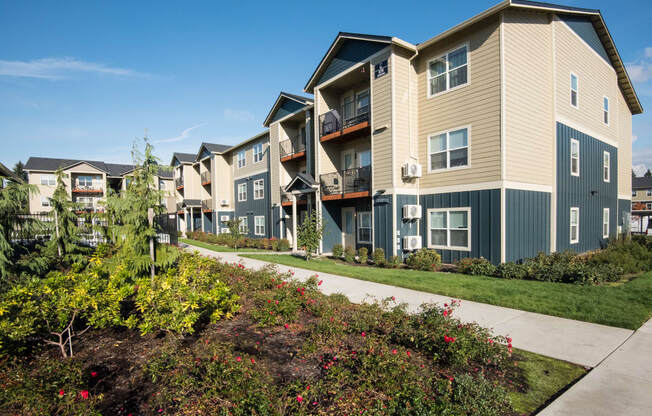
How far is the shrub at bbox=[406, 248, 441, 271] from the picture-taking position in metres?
11.9

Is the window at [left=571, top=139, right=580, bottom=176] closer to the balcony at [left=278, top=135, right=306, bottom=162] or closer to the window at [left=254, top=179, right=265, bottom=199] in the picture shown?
the balcony at [left=278, top=135, right=306, bottom=162]

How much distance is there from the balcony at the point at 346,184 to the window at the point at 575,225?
9.27 m

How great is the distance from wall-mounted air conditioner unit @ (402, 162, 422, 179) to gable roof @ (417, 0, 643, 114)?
16.2ft

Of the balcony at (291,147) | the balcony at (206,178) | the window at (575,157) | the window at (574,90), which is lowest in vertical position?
the window at (575,157)

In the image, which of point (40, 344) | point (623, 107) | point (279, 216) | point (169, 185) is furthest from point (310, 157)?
point (169, 185)

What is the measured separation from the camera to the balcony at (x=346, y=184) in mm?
→ 14805

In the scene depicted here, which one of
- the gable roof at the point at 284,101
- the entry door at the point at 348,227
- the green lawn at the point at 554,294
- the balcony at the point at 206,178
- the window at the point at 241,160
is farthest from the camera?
the balcony at the point at 206,178

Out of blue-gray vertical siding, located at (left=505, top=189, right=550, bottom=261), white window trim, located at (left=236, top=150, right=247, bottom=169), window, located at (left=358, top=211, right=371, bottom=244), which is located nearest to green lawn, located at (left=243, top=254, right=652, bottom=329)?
blue-gray vertical siding, located at (left=505, top=189, right=550, bottom=261)

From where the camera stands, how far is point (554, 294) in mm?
7461

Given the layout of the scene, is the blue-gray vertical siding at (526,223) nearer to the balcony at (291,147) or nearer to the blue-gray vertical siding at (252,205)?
the balcony at (291,147)

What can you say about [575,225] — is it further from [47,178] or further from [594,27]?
[47,178]

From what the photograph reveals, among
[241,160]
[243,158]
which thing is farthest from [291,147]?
[241,160]

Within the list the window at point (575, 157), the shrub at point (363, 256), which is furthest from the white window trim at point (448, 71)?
the shrub at point (363, 256)

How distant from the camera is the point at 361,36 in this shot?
14.3 metres
